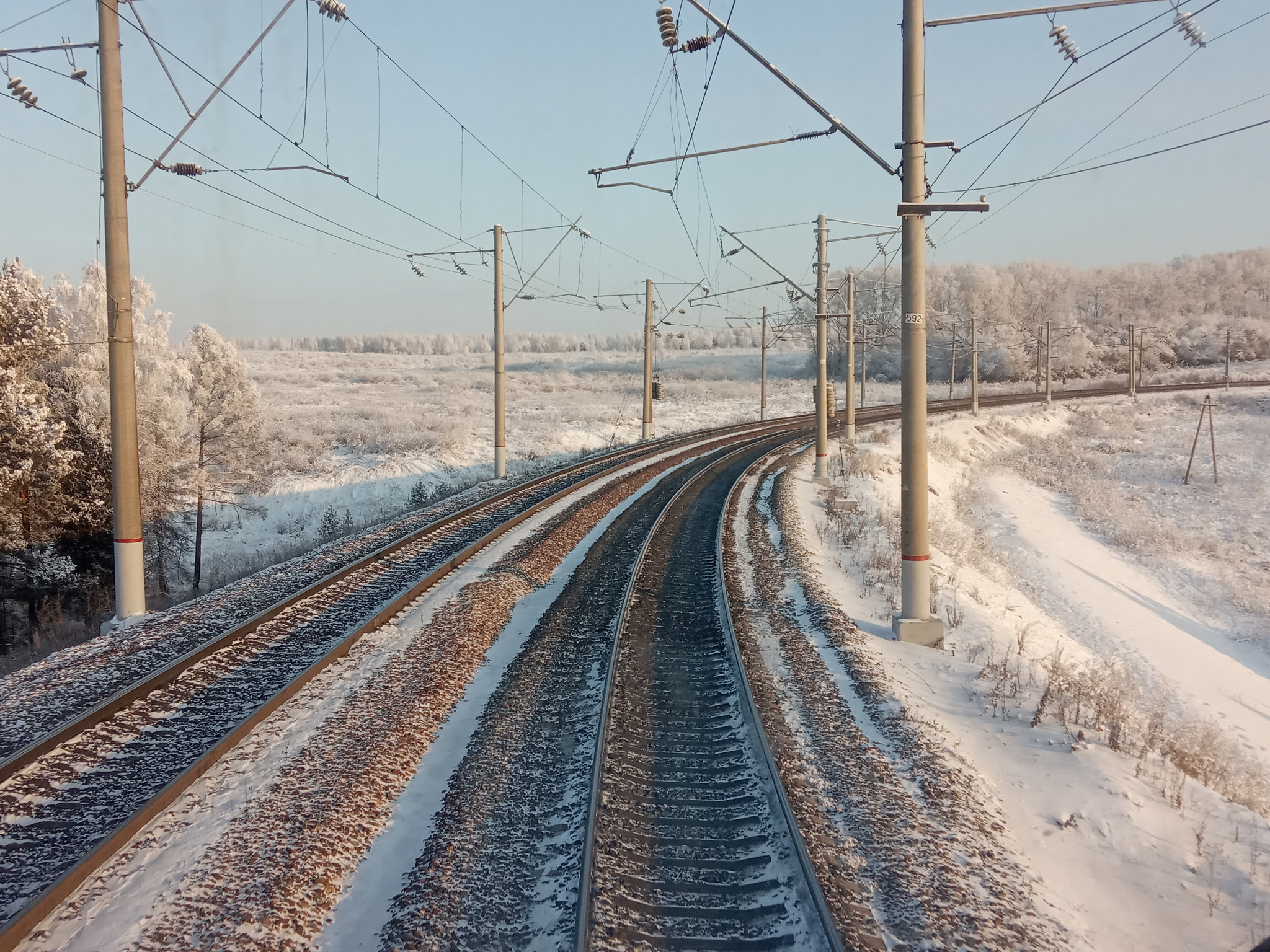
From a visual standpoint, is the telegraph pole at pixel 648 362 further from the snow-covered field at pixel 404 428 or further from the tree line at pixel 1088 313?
the tree line at pixel 1088 313

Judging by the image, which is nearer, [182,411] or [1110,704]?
[1110,704]

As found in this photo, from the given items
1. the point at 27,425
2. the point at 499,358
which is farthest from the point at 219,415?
the point at 499,358

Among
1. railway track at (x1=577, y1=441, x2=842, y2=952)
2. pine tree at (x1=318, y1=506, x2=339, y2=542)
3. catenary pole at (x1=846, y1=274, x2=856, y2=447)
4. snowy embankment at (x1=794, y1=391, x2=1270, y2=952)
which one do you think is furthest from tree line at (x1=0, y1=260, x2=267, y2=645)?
catenary pole at (x1=846, y1=274, x2=856, y2=447)

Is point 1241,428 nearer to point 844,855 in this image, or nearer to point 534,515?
point 534,515

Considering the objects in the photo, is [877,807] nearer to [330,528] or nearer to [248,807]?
[248,807]

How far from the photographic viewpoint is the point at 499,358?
943 inches

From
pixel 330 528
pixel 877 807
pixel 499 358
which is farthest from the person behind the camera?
pixel 499 358

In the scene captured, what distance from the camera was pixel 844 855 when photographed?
15.6 ft

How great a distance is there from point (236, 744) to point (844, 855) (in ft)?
15.3

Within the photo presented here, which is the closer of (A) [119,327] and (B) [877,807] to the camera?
(B) [877,807]

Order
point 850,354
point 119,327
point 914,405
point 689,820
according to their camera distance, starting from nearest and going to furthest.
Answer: point 689,820 → point 914,405 → point 119,327 → point 850,354

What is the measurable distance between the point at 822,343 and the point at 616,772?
1873cm

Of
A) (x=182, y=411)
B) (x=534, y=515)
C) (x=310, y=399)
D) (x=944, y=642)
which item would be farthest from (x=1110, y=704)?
(x=310, y=399)

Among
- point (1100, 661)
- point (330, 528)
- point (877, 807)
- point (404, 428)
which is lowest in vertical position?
point (1100, 661)
